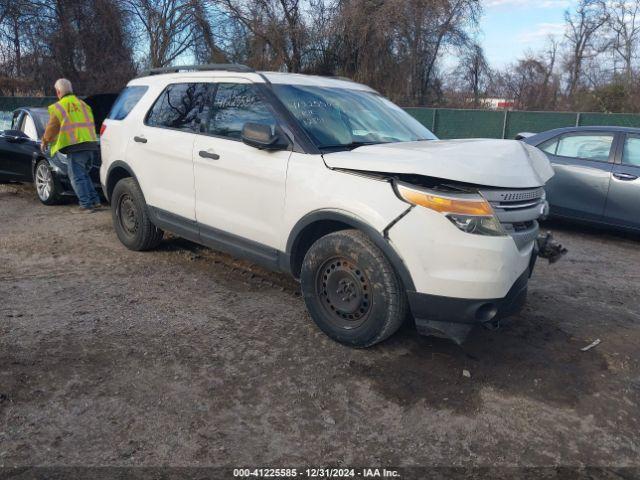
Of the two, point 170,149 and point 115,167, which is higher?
point 170,149

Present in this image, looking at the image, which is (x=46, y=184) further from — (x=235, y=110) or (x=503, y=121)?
(x=503, y=121)

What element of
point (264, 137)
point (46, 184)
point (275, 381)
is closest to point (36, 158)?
point (46, 184)

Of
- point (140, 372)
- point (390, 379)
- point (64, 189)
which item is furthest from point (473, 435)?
point (64, 189)

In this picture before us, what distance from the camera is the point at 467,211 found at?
3.06 meters

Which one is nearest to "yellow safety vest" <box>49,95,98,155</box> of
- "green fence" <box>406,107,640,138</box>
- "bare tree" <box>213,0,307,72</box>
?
"green fence" <box>406,107,640,138</box>

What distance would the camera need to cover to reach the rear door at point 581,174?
6.95m

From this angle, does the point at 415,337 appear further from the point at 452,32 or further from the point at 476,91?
the point at 476,91

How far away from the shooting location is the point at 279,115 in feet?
12.8

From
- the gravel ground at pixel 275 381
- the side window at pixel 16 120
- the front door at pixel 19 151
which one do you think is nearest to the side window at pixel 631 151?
the gravel ground at pixel 275 381

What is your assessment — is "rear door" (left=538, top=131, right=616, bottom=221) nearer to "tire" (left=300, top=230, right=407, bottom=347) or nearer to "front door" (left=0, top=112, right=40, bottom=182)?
"tire" (left=300, top=230, right=407, bottom=347)

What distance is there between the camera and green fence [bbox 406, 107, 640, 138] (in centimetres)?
1606

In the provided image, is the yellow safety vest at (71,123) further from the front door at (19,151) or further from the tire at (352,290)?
the tire at (352,290)

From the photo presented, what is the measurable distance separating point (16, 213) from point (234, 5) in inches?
910

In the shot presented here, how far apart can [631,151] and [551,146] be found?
41.1 inches
